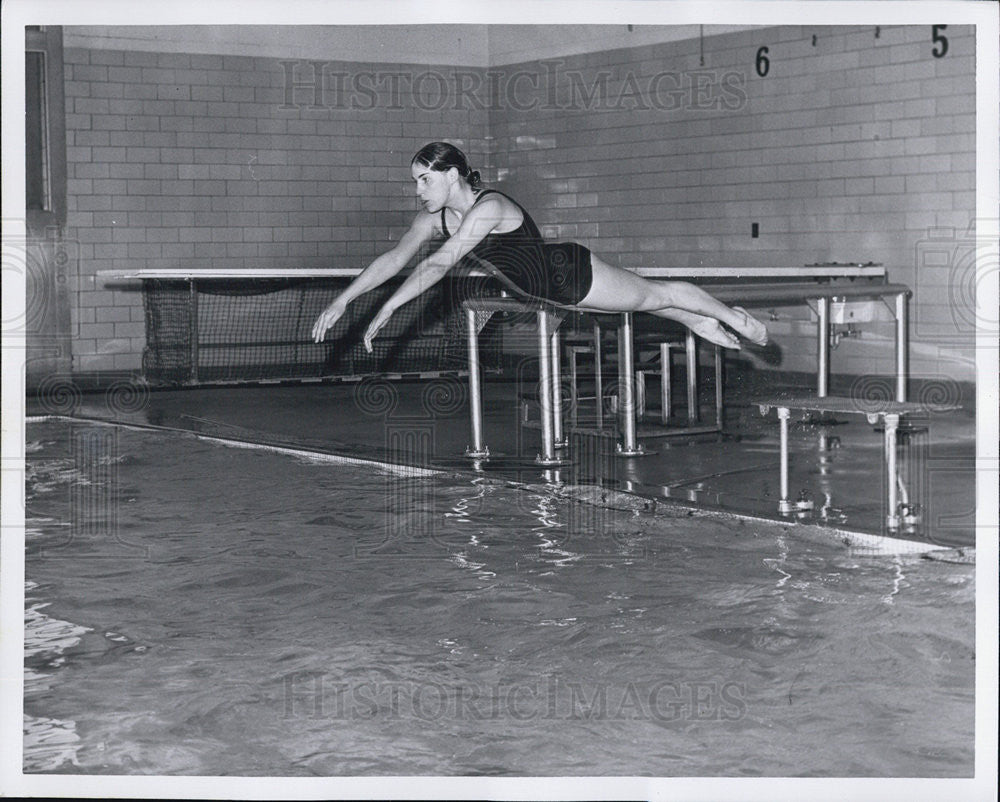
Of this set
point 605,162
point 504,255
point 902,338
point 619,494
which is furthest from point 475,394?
point 605,162

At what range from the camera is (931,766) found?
2.78 m

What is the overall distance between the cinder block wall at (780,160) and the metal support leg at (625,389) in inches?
79.0

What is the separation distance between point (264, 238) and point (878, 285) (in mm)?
6256

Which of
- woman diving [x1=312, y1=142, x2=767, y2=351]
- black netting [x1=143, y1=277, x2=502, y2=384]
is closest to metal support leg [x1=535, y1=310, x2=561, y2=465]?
woman diving [x1=312, y1=142, x2=767, y2=351]

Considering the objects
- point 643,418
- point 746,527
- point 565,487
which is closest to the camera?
point 746,527

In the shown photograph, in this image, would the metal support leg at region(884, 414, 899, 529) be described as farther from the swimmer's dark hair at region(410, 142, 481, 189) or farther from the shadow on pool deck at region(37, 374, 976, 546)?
the swimmer's dark hair at region(410, 142, 481, 189)

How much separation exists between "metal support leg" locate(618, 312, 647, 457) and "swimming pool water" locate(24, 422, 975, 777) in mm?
1064

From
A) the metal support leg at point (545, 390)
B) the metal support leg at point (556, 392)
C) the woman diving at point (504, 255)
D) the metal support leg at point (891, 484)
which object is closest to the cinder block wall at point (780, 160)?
the metal support leg at point (556, 392)

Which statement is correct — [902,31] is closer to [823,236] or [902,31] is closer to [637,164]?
[823,236]

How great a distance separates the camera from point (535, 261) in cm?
466

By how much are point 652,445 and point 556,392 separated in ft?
2.67

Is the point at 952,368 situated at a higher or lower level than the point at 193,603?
higher

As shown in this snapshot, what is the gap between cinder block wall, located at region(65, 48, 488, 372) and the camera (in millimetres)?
11094

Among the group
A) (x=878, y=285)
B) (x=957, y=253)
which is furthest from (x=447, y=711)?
(x=957, y=253)
